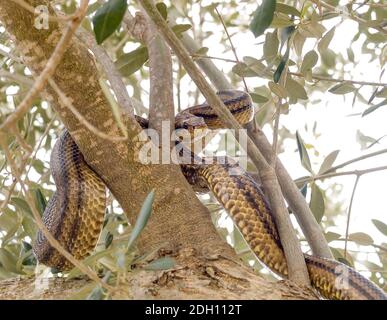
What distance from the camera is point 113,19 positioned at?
1713mm

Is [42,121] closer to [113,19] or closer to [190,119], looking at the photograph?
[190,119]

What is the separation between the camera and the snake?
7.80 feet

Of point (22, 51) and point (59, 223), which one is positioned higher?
point (22, 51)

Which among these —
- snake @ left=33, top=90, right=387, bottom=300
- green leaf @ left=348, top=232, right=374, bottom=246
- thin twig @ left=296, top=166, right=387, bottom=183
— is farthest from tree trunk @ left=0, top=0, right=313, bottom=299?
green leaf @ left=348, top=232, right=374, bottom=246

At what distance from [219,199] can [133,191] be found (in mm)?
719

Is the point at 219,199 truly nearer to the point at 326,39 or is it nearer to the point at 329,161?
the point at 329,161

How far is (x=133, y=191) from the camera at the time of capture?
7.12 feet

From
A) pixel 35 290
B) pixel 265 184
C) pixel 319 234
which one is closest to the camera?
pixel 35 290

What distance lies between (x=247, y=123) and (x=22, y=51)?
132 centimetres

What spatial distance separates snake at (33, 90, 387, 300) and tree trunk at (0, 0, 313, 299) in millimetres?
210

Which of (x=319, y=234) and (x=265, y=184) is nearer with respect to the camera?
(x=265, y=184)

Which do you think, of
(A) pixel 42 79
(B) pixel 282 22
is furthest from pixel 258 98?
(A) pixel 42 79
